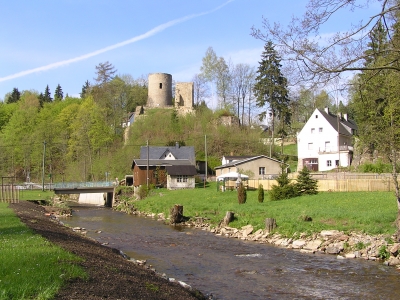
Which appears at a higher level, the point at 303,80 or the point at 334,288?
the point at 303,80

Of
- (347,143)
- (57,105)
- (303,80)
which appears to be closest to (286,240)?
(303,80)

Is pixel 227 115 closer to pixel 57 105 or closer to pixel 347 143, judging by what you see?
pixel 347 143

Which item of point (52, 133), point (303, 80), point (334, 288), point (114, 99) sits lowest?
point (334, 288)

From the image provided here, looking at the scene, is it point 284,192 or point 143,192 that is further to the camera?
point 143,192

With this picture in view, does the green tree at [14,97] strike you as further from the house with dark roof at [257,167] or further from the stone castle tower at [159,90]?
the house with dark roof at [257,167]

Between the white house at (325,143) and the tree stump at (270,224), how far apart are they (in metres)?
41.6

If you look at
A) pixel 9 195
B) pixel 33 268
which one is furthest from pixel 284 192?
Answer: pixel 33 268

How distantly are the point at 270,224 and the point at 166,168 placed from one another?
35989mm

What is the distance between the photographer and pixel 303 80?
10.9 meters

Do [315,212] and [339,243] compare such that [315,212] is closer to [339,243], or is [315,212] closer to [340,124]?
[339,243]

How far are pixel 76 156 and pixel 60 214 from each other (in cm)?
4566

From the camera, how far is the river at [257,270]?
1348 centimetres

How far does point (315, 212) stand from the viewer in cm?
2506

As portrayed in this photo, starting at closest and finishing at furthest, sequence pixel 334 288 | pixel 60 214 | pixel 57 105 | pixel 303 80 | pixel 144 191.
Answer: pixel 303 80
pixel 334 288
pixel 60 214
pixel 144 191
pixel 57 105
